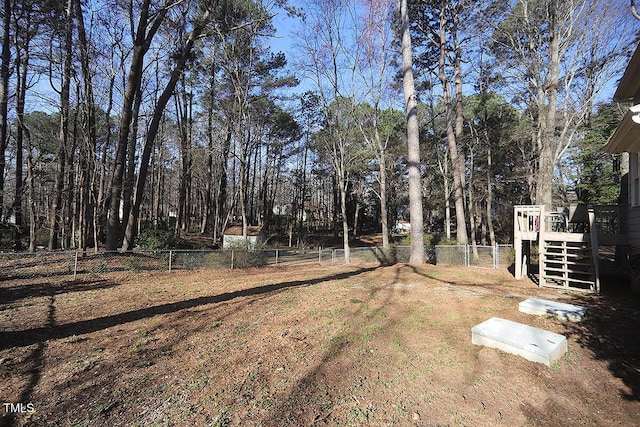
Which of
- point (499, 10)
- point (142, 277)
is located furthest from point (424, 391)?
point (499, 10)

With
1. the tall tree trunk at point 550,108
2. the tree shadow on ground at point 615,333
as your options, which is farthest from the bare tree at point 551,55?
the tree shadow on ground at point 615,333

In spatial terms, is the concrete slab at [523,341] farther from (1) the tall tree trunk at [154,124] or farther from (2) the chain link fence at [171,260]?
(1) the tall tree trunk at [154,124]

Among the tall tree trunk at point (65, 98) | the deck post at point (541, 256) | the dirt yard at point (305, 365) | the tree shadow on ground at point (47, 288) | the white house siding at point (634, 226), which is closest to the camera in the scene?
the dirt yard at point (305, 365)

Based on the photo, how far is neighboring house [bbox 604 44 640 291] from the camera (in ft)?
19.9

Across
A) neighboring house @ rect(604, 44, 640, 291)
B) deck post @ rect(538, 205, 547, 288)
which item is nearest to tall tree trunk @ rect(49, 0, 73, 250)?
deck post @ rect(538, 205, 547, 288)

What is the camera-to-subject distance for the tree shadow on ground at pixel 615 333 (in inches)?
118

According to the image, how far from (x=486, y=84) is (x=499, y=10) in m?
4.74

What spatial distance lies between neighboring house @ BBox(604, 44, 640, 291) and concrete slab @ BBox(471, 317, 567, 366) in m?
4.63

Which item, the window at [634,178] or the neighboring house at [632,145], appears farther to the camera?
the window at [634,178]

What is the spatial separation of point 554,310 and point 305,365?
13.3 feet

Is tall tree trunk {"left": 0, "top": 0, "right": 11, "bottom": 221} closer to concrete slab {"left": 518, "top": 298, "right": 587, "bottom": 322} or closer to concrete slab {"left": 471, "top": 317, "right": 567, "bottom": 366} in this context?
concrete slab {"left": 471, "top": 317, "right": 567, "bottom": 366}

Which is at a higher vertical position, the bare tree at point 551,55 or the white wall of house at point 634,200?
the bare tree at point 551,55

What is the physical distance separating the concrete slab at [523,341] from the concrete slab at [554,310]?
1174mm

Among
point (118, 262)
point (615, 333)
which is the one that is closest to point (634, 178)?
point (615, 333)
